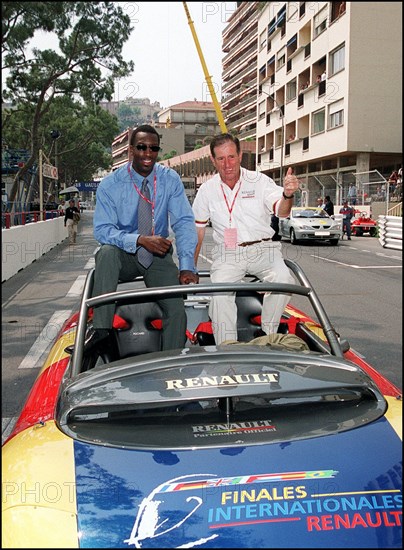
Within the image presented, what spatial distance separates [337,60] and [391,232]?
39.0 m

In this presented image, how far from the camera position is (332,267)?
14.5 metres

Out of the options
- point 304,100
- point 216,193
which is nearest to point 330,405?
point 216,193

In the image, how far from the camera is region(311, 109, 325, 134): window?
4141 cm

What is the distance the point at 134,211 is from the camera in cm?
357

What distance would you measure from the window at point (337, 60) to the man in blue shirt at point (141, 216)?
3376 centimetres

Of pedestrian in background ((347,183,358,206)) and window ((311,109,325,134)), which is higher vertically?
window ((311,109,325,134))

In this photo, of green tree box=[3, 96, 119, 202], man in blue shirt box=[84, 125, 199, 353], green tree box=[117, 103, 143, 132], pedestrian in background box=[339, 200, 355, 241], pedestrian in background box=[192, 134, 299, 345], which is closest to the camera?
man in blue shirt box=[84, 125, 199, 353]

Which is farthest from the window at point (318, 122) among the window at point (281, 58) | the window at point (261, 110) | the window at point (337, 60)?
the window at point (261, 110)

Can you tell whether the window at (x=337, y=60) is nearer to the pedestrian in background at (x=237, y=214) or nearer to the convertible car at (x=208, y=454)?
the pedestrian in background at (x=237, y=214)

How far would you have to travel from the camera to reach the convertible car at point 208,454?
149 cm

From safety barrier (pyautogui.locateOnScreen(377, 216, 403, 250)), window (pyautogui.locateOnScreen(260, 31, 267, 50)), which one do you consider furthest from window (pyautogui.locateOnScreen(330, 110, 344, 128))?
safety barrier (pyautogui.locateOnScreen(377, 216, 403, 250))

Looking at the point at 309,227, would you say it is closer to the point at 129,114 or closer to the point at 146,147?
the point at 129,114

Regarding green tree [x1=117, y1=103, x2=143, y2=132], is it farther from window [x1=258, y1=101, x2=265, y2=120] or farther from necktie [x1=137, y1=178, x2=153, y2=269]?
window [x1=258, y1=101, x2=265, y2=120]

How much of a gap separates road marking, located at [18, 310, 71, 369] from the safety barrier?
196 inches
